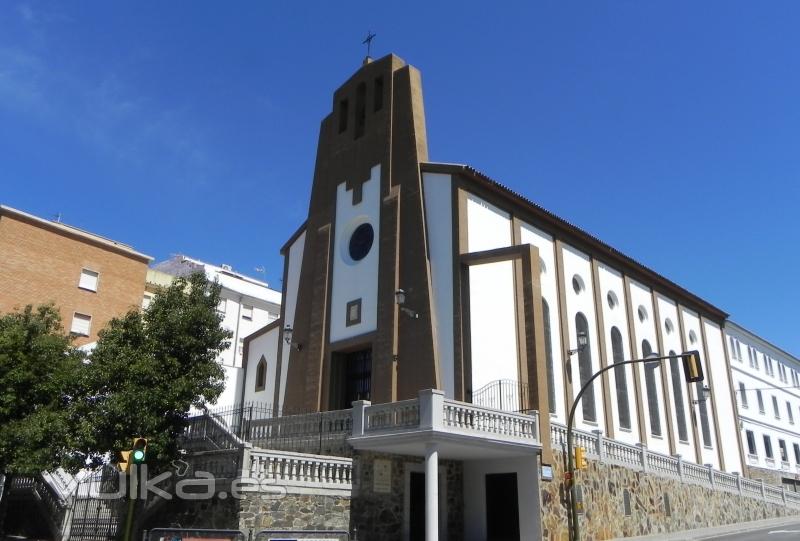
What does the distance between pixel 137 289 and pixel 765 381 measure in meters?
40.9

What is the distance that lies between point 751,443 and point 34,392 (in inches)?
1523

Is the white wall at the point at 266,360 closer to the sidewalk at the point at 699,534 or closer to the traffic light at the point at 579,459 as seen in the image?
the traffic light at the point at 579,459

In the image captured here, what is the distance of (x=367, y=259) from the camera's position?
24.3 meters

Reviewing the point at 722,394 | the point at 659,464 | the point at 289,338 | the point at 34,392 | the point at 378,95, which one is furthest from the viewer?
the point at 722,394

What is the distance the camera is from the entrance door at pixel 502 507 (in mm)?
18031

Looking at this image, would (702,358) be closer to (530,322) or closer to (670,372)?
(670,372)

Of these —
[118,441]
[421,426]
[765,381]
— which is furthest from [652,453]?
[765,381]

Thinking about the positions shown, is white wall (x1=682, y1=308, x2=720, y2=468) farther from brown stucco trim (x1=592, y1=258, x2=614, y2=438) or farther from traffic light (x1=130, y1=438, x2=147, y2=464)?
traffic light (x1=130, y1=438, x2=147, y2=464)

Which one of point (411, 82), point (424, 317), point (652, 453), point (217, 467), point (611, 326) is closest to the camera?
point (217, 467)

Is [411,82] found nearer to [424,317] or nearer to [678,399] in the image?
[424,317]

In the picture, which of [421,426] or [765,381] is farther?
[765,381]

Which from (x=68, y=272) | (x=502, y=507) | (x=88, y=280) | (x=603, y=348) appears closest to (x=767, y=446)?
(x=603, y=348)

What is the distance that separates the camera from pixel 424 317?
70.1 feet

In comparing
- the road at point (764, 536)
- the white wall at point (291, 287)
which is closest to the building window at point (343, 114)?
the white wall at point (291, 287)
